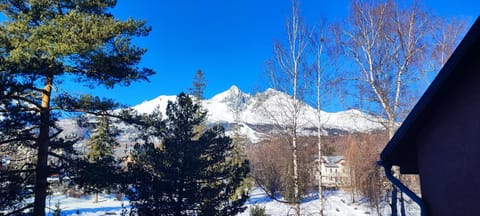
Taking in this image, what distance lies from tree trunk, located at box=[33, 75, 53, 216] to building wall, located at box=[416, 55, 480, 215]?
7.63m

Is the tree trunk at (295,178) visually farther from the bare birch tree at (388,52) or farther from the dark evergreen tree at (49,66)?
the dark evergreen tree at (49,66)

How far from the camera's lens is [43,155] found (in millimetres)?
7719

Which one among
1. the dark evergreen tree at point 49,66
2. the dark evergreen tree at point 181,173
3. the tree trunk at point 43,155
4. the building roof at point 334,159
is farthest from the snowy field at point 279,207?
the tree trunk at point 43,155

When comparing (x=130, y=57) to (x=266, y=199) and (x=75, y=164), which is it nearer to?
(x=75, y=164)

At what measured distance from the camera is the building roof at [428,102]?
3.60 m

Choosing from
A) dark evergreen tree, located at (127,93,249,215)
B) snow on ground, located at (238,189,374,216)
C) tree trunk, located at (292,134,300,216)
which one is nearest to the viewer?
dark evergreen tree, located at (127,93,249,215)

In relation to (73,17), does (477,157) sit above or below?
below

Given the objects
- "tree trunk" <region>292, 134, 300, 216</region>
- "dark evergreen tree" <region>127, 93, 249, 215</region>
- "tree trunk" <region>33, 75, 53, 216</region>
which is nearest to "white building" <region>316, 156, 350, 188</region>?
"tree trunk" <region>292, 134, 300, 216</region>

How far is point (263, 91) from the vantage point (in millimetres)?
15320

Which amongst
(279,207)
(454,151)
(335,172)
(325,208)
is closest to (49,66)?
(454,151)

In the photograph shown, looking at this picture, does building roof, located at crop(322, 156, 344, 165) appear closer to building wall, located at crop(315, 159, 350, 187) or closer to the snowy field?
building wall, located at crop(315, 159, 350, 187)

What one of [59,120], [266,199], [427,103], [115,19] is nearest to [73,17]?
[115,19]

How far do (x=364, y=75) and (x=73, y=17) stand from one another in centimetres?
954

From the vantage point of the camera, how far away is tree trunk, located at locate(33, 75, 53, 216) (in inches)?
291
